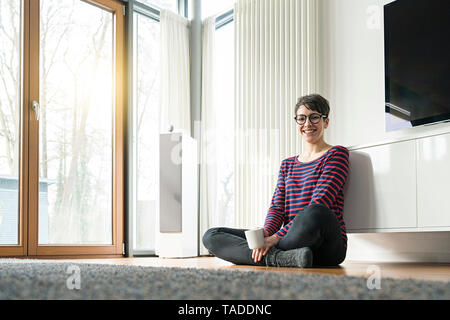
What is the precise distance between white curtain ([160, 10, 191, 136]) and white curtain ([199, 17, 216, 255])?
16cm

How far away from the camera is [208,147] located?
4375 mm

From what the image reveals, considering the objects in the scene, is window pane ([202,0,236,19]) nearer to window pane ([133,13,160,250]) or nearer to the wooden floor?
window pane ([133,13,160,250])

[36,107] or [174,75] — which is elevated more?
[174,75]

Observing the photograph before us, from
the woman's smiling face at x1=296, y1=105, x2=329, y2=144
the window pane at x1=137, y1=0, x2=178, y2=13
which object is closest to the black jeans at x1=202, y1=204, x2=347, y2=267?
the woman's smiling face at x1=296, y1=105, x2=329, y2=144

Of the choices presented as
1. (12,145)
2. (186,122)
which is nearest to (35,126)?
(12,145)

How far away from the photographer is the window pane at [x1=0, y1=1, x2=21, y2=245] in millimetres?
3256

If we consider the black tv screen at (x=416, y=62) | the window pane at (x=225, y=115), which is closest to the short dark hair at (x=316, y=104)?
the black tv screen at (x=416, y=62)

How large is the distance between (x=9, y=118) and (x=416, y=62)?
258cm

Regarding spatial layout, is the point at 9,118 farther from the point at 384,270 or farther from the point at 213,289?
the point at 213,289

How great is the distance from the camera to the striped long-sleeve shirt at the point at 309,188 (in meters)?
2.27

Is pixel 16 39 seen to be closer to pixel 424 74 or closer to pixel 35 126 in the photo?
pixel 35 126

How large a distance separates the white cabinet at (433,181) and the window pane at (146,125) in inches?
97.0

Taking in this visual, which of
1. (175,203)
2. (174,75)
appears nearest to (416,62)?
(175,203)

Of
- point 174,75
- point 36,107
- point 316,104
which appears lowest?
point 316,104
